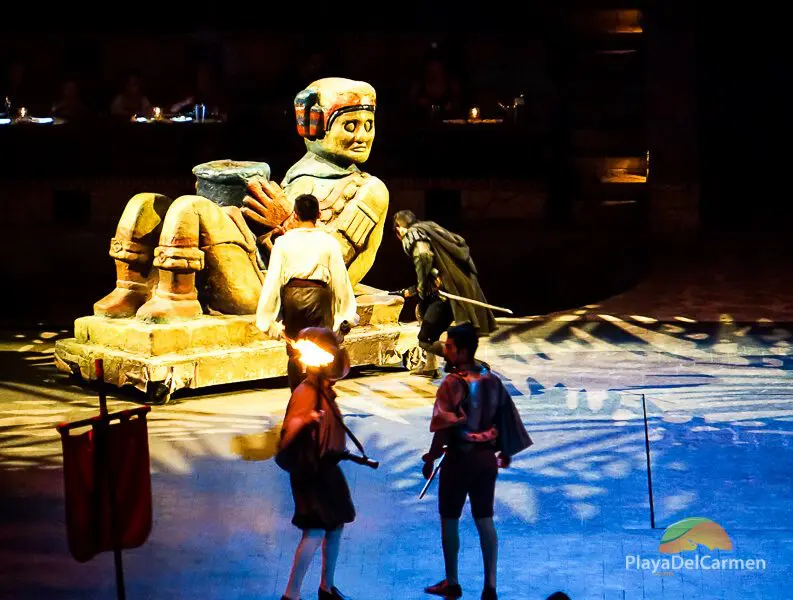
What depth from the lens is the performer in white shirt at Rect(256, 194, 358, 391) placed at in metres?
9.08

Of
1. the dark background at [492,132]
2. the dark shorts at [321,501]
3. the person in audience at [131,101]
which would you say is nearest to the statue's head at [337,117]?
the dark shorts at [321,501]

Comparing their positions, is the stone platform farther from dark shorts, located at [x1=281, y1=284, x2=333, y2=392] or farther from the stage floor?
dark shorts, located at [x1=281, y1=284, x2=333, y2=392]

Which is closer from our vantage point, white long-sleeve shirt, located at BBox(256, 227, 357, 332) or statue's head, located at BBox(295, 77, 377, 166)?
white long-sleeve shirt, located at BBox(256, 227, 357, 332)

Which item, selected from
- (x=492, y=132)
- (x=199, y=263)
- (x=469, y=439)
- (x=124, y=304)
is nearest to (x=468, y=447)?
(x=469, y=439)

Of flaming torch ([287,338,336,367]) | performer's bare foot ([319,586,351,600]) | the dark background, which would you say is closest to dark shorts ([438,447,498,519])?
performer's bare foot ([319,586,351,600])

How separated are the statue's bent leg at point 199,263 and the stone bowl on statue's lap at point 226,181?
0.86 feet

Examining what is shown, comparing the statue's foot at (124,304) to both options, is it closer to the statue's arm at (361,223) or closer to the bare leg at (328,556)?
the statue's arm at (361,223)

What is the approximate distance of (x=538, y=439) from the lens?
948 centimetres

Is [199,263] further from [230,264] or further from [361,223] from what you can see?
[361,223]

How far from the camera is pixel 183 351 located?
34.3 ft

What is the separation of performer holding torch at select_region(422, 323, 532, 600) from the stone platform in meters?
3.86

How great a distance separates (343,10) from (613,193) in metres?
4.39

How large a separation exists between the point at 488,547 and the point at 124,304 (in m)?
4.87

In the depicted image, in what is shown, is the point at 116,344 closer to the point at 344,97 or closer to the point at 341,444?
the point at 344,97
